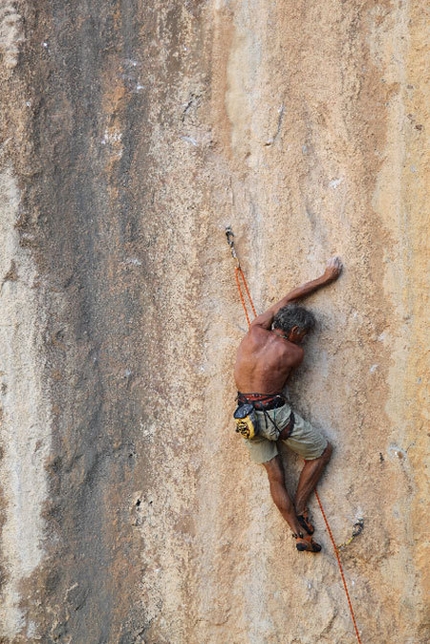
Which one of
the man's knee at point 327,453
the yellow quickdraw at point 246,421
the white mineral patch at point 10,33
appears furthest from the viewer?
the white mineral patch at point 10,33

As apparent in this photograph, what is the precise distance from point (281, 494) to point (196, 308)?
1248 mm

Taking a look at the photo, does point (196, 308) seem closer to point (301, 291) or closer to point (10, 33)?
point (301, 291)

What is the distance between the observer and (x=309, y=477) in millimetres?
5441

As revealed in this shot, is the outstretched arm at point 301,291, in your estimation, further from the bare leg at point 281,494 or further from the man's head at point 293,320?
the bare leg at point 281,494

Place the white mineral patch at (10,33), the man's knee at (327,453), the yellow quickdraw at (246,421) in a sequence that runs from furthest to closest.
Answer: the white mineral patch at (10,33) < the man's knee at (327,453) < the yellow quickdraw at (246,421)

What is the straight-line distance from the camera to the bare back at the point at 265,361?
532 centimetres

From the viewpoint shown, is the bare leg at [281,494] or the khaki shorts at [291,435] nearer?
the khaki shorts at [291,435]

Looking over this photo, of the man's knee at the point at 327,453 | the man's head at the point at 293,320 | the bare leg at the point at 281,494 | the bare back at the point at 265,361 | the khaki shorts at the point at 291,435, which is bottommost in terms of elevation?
the bare leg at the point at 281,494

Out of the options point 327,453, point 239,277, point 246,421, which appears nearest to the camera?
point 246,421

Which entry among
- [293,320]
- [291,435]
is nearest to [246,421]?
[291,435]

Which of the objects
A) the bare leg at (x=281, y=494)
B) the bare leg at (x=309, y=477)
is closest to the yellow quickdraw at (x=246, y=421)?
the bare leg at (x=281, y=494)

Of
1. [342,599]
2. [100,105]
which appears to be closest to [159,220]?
[100,105]

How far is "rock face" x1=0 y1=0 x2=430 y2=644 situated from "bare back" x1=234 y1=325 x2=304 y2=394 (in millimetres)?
209

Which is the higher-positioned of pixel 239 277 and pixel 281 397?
pixel 239 277
